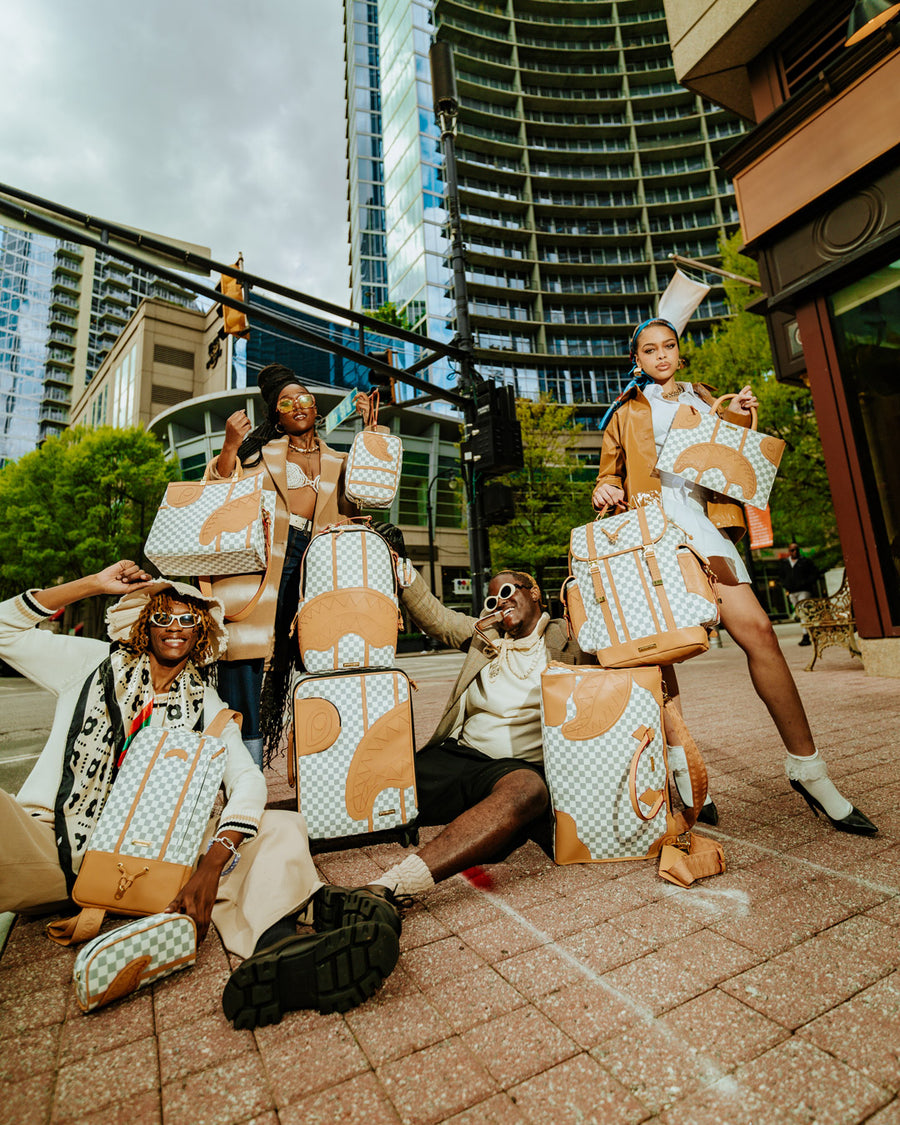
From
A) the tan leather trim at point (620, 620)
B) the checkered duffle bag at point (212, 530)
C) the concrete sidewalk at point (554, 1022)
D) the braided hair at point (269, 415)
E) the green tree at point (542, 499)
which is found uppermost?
the green tree at point (542, 499)

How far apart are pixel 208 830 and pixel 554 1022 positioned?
139cm

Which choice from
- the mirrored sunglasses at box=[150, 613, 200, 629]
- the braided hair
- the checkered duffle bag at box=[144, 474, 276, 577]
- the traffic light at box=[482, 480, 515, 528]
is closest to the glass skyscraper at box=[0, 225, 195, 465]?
the traffic light at box=[482, 480, 515, 528]

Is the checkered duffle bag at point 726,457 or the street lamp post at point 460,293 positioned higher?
the street lamp post at point 460,293

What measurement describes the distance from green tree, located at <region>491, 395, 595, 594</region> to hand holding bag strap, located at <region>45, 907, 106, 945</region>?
76.4 ft

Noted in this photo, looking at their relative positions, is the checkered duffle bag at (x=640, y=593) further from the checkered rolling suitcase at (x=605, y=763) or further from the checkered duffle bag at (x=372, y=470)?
the checkered duffle bag at (x=372, y=470)

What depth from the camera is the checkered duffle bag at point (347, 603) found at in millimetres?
2740

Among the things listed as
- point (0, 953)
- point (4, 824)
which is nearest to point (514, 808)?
point (4, 824)

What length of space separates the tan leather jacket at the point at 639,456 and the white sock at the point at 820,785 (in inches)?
43.9

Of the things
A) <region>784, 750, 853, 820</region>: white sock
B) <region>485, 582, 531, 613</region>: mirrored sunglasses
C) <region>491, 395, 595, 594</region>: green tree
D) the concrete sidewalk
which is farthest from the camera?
<region>491, 395, 595, 594</region>: green tree

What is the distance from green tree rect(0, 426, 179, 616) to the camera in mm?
25562

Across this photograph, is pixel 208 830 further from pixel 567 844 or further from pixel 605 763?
pixel 605 763

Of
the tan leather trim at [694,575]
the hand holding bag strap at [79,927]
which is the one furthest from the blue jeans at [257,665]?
the tan leather trim at [694,575]

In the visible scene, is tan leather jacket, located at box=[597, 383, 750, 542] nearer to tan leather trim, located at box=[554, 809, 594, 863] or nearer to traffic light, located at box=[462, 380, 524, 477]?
tan leather trim, located at box=[554, 809, 594, 863]

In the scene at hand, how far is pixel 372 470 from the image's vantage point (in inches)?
129
